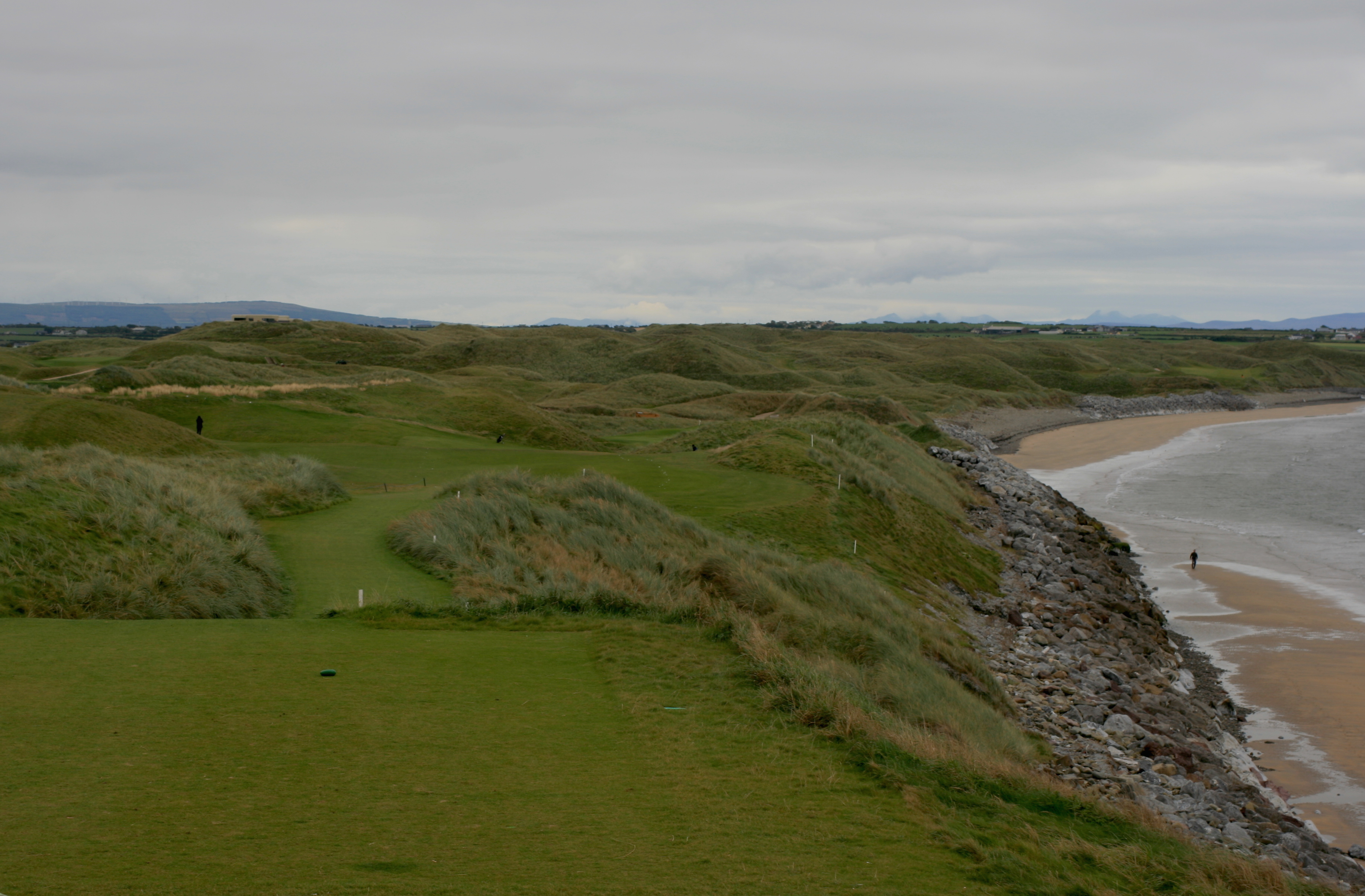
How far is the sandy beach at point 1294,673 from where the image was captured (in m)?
14.9

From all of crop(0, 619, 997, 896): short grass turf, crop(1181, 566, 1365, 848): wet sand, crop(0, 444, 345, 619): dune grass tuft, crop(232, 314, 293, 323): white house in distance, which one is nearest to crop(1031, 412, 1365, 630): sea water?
crop(1181, 566, 1365, 848): wet sand

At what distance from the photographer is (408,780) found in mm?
6863

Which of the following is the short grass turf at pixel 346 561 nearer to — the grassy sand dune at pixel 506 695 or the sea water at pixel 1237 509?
the grassy sand dune at pixel 506 695

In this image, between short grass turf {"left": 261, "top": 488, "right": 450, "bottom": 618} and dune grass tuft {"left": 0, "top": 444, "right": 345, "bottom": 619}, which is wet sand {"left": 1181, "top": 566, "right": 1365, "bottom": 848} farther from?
dune grass tuft {"left": 0, "top": 444, "right": 345, "bottom": 619}

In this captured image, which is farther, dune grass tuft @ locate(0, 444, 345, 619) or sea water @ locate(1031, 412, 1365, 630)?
sea water @ locate(1031, 412, 1365, 630)

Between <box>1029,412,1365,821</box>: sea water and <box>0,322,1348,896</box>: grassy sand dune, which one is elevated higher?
<box>0,322,1348,896</box>: grassy sand dune

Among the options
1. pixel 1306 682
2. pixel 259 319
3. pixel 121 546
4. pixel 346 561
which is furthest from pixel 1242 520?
pixel 259 319

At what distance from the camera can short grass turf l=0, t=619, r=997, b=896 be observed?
554cm

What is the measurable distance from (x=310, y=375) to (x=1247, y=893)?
69.7 metres

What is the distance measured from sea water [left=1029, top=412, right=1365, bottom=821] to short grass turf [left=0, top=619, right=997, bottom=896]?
39.4ft

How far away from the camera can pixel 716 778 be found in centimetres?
742

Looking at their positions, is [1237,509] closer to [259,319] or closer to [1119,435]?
[1119,435]

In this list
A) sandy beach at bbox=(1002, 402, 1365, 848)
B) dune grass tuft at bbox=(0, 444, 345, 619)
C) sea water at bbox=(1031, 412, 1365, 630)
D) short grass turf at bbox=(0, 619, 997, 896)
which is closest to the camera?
short grass turf at bbox=(0, 619, 997, 896)

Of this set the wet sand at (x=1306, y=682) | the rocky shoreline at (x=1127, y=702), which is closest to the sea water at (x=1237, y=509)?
the wet sand at (x=1306, y=682)
